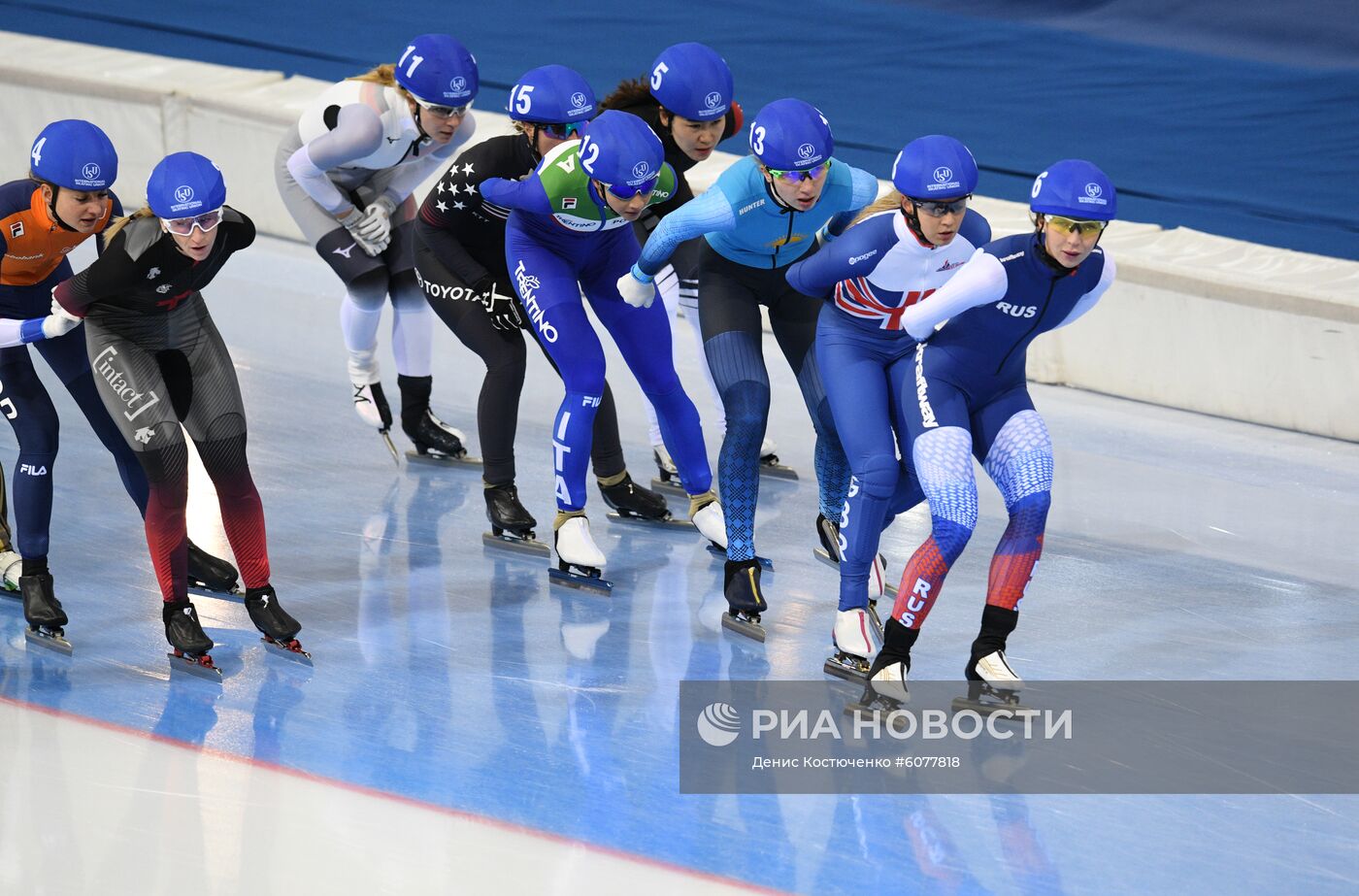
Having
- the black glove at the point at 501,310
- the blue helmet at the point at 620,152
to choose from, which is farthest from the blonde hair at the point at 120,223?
the black glove at the point at 501,310

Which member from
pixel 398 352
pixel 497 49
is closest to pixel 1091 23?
pixel 497 49

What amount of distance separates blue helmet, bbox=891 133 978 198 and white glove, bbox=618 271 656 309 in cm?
111

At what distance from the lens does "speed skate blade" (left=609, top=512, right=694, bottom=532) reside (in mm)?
6445

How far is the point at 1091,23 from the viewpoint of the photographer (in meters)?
11.9

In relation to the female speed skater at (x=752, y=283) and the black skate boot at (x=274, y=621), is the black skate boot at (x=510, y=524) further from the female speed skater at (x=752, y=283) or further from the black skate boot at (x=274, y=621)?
the black skate boot at (x=274, y=621)

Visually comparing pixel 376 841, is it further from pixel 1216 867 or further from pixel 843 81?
pixel 843 81

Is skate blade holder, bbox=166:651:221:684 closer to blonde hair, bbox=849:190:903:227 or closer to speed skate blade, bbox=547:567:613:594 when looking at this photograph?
speed skate blade, bbox=547:567:613:594

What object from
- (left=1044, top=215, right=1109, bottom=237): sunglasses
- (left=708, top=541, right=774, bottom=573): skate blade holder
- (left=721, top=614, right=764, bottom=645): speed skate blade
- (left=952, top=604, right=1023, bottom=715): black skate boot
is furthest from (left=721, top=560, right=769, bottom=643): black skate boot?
(left=1044, top=215, right=1109, bottom=237): sunglasses

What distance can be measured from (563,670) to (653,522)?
4.61 ft

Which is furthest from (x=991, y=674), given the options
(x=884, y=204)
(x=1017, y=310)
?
(x=884, y=204)

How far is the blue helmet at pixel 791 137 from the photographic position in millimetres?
5020

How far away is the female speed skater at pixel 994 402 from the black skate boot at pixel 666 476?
2.03 m

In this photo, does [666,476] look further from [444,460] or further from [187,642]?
[187,642]

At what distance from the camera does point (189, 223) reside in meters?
4.64
